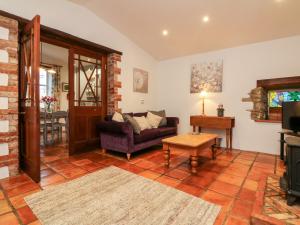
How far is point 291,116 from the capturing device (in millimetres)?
2785

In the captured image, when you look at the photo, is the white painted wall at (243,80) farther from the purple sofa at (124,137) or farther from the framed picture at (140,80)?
the purple sofa at (124,137)

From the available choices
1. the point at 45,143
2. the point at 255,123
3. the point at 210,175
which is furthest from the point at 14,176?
the point at 255,123

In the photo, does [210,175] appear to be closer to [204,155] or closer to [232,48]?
[204,155]

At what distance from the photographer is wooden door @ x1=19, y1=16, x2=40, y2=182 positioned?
208cm

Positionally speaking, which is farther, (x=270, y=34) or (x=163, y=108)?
(x=163, y=108)

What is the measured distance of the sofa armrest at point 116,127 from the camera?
3004 mm

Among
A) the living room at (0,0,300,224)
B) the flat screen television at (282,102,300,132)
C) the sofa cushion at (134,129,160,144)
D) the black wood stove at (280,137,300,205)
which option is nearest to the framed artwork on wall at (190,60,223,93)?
the living room at (0,0,300,224)

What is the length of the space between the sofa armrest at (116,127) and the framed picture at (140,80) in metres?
1.56

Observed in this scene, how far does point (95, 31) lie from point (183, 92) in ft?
8.76

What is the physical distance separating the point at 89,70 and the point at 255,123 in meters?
3.81

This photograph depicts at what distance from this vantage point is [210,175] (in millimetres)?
2387

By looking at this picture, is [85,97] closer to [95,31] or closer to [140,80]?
[95,31]

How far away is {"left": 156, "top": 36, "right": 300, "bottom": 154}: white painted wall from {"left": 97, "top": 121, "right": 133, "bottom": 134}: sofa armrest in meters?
2.21

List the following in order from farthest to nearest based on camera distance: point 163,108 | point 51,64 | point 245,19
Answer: point 51,64
point 163,108
point 245,19
